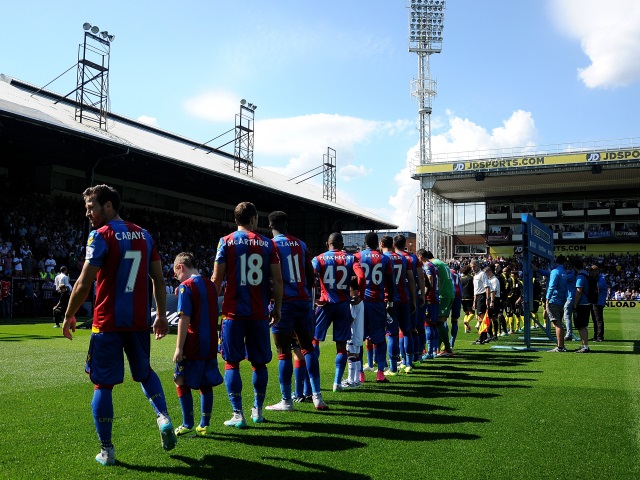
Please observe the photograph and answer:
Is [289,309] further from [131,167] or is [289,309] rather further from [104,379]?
[131,167]

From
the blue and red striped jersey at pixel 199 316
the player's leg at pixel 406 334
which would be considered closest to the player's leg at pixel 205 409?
the blue and red striped jersey at pixel 199 316

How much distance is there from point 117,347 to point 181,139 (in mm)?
35596

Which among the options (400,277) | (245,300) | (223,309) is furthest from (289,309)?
(400,277)

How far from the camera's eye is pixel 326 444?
195 inches

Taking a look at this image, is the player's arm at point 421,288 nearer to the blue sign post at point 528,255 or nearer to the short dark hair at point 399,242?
the short dark hair at point 399,242

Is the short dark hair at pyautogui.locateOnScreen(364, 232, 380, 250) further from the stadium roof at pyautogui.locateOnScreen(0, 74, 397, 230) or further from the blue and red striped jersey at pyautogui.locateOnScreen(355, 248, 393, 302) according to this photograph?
the stadium roof at pyautogui.locateOnScreen(0, 74, 397, 230)

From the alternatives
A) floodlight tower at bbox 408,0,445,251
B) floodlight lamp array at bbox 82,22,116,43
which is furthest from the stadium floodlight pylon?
floodlight lamp array at bbox 82,22,116,43

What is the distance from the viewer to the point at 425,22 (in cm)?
5250

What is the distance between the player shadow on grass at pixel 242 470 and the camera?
4.10m

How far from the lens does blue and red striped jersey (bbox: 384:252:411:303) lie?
353 inches

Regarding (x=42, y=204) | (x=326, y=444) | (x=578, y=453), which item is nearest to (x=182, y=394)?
(x=326, y=444)

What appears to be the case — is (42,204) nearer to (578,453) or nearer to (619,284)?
(578,453)

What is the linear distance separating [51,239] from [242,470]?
2331 centimetres

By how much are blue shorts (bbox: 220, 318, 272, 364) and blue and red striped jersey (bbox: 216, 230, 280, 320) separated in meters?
0.08
